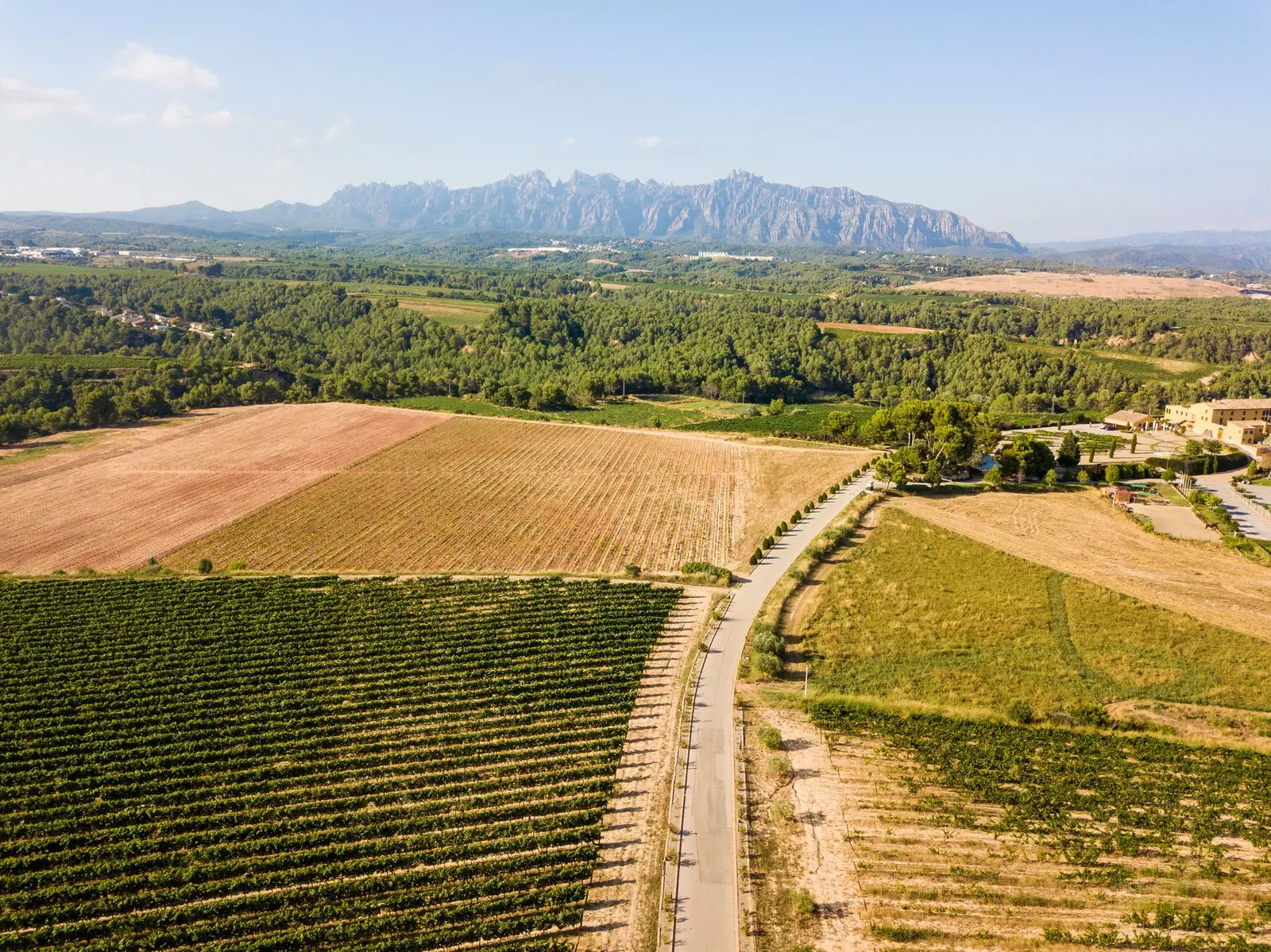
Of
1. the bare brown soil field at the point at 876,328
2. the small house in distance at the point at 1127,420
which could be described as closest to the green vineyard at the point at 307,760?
the small house in distance at the point at 1127,420

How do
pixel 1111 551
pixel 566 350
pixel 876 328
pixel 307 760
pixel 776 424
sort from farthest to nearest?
pixel 876 328
pixel 566 350
pixel 776 424
pixel 1111 551
pixel 307 760

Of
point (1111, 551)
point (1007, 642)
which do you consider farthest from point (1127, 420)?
point (1007, 642)

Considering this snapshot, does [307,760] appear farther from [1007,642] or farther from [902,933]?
[1007,642]

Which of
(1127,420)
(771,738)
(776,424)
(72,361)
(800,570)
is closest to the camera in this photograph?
(771,738)

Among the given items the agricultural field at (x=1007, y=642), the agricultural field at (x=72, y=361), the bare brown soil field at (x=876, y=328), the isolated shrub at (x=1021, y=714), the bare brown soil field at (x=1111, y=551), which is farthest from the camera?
the bare brown soil field at (x=876, y=328)

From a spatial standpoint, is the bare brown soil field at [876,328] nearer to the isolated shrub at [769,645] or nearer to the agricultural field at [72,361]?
the isolated shrub at [769,645]

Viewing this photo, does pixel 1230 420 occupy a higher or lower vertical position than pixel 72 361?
lower

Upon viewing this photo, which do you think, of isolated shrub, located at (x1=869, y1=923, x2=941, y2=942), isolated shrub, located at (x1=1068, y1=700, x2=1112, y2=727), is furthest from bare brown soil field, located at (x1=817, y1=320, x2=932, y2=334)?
isolated shrub, located at (x1=869, y1=923, x2=941, y2=942)
